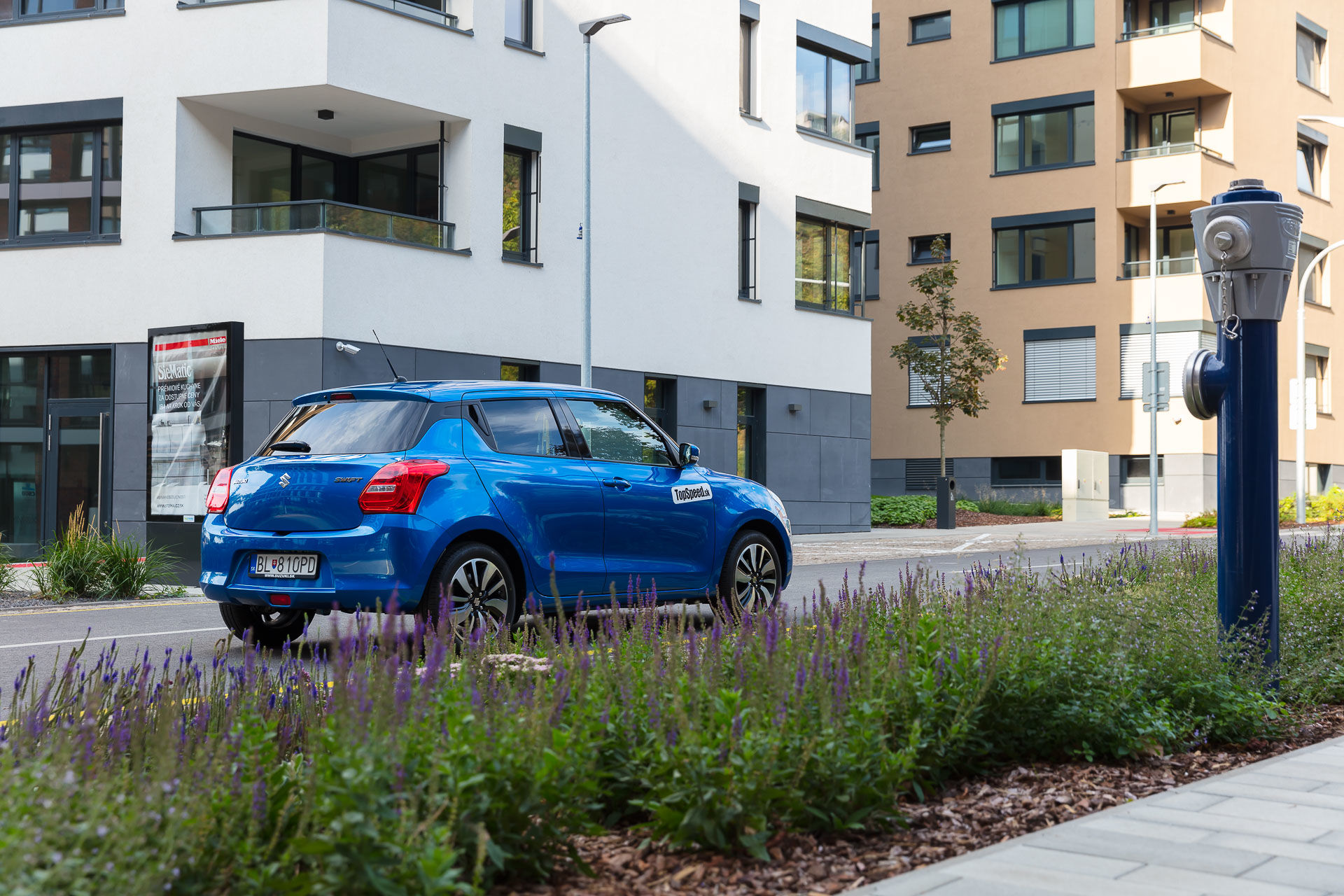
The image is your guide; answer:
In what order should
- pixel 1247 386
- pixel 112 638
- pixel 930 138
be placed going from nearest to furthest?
pixel 1247 386, pixel 112 638, pixel 930 138

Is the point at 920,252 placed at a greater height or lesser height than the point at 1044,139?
lesser

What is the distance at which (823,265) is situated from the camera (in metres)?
31.2

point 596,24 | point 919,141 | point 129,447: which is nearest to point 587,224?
point 596,24

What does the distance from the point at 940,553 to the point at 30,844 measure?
66.9ft

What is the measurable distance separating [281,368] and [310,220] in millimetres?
2211

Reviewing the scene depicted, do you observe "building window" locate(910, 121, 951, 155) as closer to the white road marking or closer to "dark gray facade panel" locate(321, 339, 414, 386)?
"dark gray facade panel" locate(321, 339, 414, 386)

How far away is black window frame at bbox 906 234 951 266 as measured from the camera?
147 feet

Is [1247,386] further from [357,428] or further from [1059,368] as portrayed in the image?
[1059,368]

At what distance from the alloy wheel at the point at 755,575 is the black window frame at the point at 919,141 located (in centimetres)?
3595

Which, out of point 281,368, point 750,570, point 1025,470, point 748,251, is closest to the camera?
point 750,570

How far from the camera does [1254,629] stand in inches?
272

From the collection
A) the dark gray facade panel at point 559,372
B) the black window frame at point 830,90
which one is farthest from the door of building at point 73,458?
the black window frame at point 830,90

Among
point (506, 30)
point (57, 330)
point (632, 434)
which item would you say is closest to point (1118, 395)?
point (506, 30)

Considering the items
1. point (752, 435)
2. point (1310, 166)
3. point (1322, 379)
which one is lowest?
point (752, 435)
